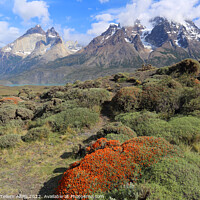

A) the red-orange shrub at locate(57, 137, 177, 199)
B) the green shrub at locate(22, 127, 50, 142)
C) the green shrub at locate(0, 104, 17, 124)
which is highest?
the green shrub at locate(0, 104, 17, 124)

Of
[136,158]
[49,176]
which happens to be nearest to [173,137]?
[136,158]

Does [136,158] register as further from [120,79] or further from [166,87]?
[120,79]

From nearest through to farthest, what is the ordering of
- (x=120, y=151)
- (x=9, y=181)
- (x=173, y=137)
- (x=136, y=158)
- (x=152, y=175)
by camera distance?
(x=152, y=175) < (x=136, y=158) < (x=120, y=151) < (x=9, y=181) < (x=173, y=137)

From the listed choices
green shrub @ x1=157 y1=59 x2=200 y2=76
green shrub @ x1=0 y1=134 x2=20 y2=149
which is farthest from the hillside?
green shrub @ x1=157 y1=59 x2=200 y2=76

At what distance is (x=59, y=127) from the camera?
9.47 m

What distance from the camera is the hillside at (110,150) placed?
3398 millimetres

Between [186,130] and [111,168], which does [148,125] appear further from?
[111,168]

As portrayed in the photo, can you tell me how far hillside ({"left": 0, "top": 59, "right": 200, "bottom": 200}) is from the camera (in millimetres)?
3398

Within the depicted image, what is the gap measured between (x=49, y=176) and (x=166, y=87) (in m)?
9.92

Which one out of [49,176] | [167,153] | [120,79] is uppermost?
[120,79]

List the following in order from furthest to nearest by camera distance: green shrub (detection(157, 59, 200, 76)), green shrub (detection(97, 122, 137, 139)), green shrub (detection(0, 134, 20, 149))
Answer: green shrub (detection(157, 59, 200, 76)), green shrub (detection(0, 134, 20, 149)), green shrub (detection(97, 122, 137, 139))

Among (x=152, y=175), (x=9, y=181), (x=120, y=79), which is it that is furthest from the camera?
(x=120, y=79)

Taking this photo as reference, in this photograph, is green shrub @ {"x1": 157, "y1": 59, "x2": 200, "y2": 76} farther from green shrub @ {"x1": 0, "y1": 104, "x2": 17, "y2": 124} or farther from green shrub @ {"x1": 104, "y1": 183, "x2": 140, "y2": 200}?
green shrub @ {"x1": 0, "y1": 104, "x2": 17, "y2": 124}

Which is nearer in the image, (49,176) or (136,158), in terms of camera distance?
(136,158)
